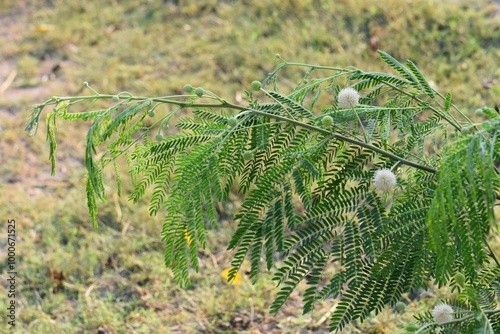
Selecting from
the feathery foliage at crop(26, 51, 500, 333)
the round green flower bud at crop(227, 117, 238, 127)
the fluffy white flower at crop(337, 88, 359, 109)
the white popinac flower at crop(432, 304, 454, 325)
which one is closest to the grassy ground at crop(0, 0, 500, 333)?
the feathery foliage at crop(26, 51, 500, 333)

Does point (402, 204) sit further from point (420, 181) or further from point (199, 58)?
point (199, 58)

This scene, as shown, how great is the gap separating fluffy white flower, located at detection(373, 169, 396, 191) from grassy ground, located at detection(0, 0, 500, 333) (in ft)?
4.95

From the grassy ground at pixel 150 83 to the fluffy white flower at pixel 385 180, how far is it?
151 centimetres

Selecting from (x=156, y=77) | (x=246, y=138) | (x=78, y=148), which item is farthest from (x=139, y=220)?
(x=246, y=138)

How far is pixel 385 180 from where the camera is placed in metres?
1.79

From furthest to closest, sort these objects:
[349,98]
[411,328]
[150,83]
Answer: [150,83]
[349,98]
[411,328]

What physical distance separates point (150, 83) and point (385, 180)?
13.5 ft

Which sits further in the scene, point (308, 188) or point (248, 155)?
point (308, 188)

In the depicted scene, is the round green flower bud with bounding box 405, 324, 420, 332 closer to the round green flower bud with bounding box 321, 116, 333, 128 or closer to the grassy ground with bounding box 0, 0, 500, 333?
the round green flower bud with bounding box 321, 116, 333, 128

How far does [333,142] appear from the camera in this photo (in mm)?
2096

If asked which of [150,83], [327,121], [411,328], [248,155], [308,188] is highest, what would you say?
[327,121]

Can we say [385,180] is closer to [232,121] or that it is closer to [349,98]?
[349,98]

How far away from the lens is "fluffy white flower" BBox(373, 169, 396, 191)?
1789 millimetres

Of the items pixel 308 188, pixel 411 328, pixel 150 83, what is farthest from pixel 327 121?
pixel 150 83
